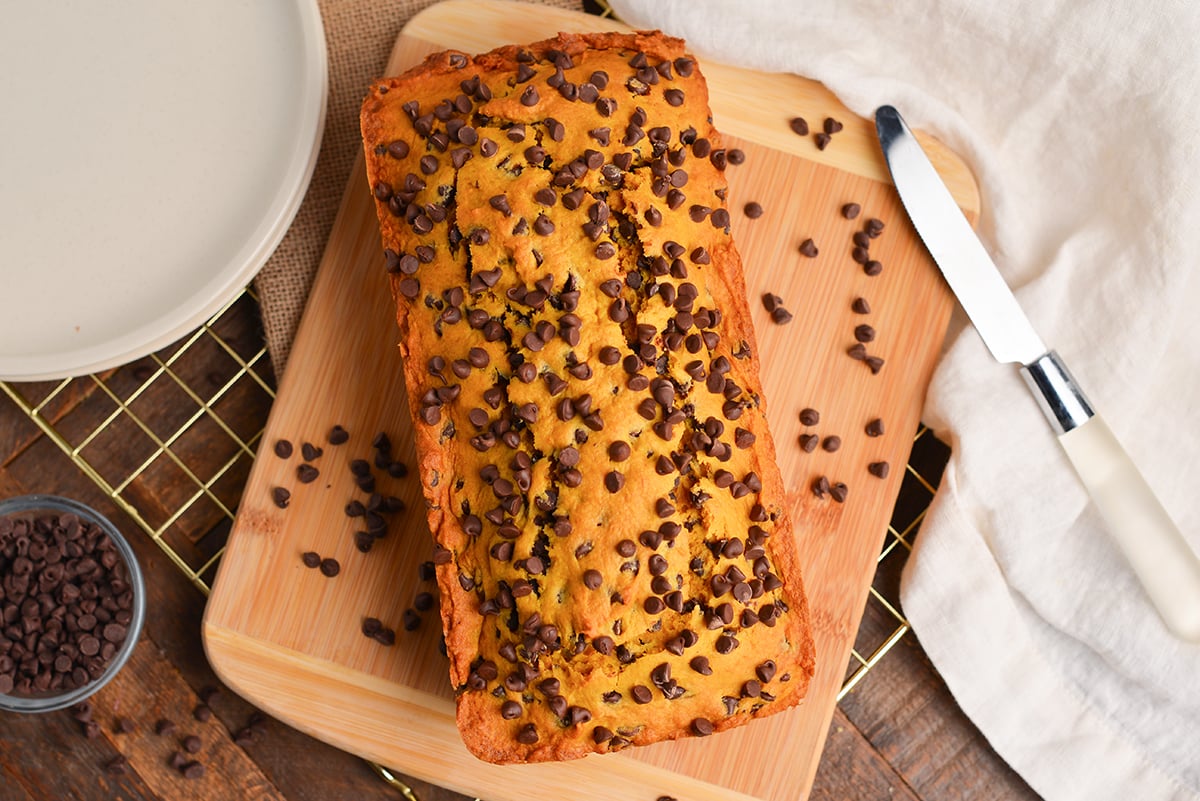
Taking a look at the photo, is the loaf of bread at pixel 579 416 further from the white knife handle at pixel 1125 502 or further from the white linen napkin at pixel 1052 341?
the white knife handle at pixel 1125 502

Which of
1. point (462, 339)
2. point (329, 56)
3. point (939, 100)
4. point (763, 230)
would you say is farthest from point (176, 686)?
point (939, 100)

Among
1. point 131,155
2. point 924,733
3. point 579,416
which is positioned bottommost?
point 924,733

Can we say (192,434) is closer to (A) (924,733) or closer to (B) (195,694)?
(B) (195,694)

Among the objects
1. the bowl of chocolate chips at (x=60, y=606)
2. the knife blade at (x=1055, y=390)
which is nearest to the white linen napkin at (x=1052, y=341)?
the knife blade at (x=1055, y=390)

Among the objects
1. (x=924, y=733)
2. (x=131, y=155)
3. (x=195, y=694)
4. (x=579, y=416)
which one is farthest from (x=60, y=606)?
(x=924, y=733)

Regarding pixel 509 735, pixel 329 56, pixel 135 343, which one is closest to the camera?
pixel 509 735

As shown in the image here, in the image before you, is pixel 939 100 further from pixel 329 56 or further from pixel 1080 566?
pixel 329 56

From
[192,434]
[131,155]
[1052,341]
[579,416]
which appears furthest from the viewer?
[192,434]
